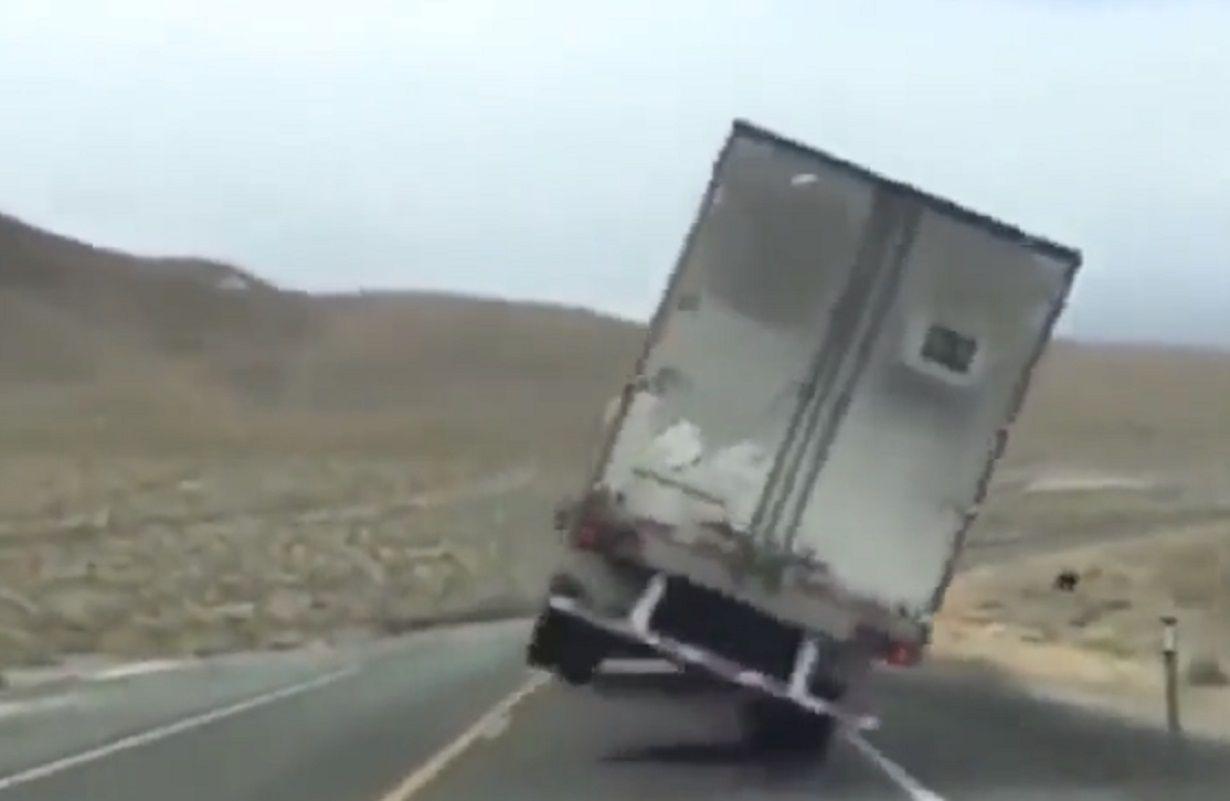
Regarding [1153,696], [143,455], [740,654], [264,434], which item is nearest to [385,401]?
[264,434]

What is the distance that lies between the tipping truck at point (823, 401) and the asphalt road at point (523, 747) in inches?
54.8

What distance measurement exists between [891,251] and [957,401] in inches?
45.3

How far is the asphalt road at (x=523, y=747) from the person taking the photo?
65.5 ft

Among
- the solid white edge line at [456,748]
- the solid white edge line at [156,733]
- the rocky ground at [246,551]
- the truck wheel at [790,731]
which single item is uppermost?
the truck wheel at [790,731]

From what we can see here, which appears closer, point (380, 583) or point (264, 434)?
point (380, 583)

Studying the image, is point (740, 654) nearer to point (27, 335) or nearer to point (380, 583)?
point (380, 583)

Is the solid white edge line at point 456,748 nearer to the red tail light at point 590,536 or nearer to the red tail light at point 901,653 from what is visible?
the red tail light at point 590,536

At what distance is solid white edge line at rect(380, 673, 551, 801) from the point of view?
19353 mm

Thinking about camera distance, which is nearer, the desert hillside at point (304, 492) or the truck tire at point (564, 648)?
the truck tire at point (564, 648)

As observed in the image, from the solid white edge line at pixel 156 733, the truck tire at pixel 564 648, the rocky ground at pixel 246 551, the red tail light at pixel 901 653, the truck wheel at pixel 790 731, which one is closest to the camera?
the red tail light at pixel 901 653

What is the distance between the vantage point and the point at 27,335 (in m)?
199

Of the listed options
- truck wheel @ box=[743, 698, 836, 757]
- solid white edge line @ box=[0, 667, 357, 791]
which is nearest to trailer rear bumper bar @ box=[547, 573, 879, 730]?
truck wheel @ box=[743, 698, 836, 757]

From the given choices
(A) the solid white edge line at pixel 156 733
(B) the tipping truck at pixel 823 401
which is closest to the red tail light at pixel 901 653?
(B) the tipping truck at pixel 823 401

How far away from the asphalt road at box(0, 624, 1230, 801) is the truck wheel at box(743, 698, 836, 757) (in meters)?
0.24
